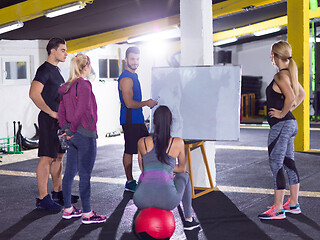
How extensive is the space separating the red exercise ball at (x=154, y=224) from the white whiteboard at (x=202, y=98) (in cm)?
144

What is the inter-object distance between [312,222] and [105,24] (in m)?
6.13

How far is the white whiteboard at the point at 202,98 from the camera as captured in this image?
4645 mm

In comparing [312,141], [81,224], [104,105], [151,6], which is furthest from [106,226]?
[104,105]

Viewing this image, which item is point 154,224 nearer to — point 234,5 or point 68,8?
point 68,8

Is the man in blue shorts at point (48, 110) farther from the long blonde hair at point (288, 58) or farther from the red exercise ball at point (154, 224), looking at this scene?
the long blonde hair at point (288, 58)

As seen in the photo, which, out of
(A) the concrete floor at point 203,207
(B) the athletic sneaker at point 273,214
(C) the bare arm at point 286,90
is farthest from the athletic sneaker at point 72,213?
(C) the bare arm at point 286,90

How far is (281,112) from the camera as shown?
3959mm

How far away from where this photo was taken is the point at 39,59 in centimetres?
1004

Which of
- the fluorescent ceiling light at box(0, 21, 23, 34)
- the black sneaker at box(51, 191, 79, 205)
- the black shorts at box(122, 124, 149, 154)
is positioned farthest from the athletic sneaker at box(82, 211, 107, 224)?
the fluorescent ceiling light at box(0, 21, 23, 34)

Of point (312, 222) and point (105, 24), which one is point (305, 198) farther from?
point (105, 24)

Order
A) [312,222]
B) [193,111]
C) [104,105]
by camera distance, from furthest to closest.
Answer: [104,105] → [193,111] → [312,222]

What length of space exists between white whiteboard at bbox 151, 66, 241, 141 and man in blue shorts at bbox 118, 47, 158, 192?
0.77 ft

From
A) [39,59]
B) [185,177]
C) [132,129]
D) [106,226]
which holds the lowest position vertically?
[106,226]

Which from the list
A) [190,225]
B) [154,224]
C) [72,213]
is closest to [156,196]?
[154,224]
